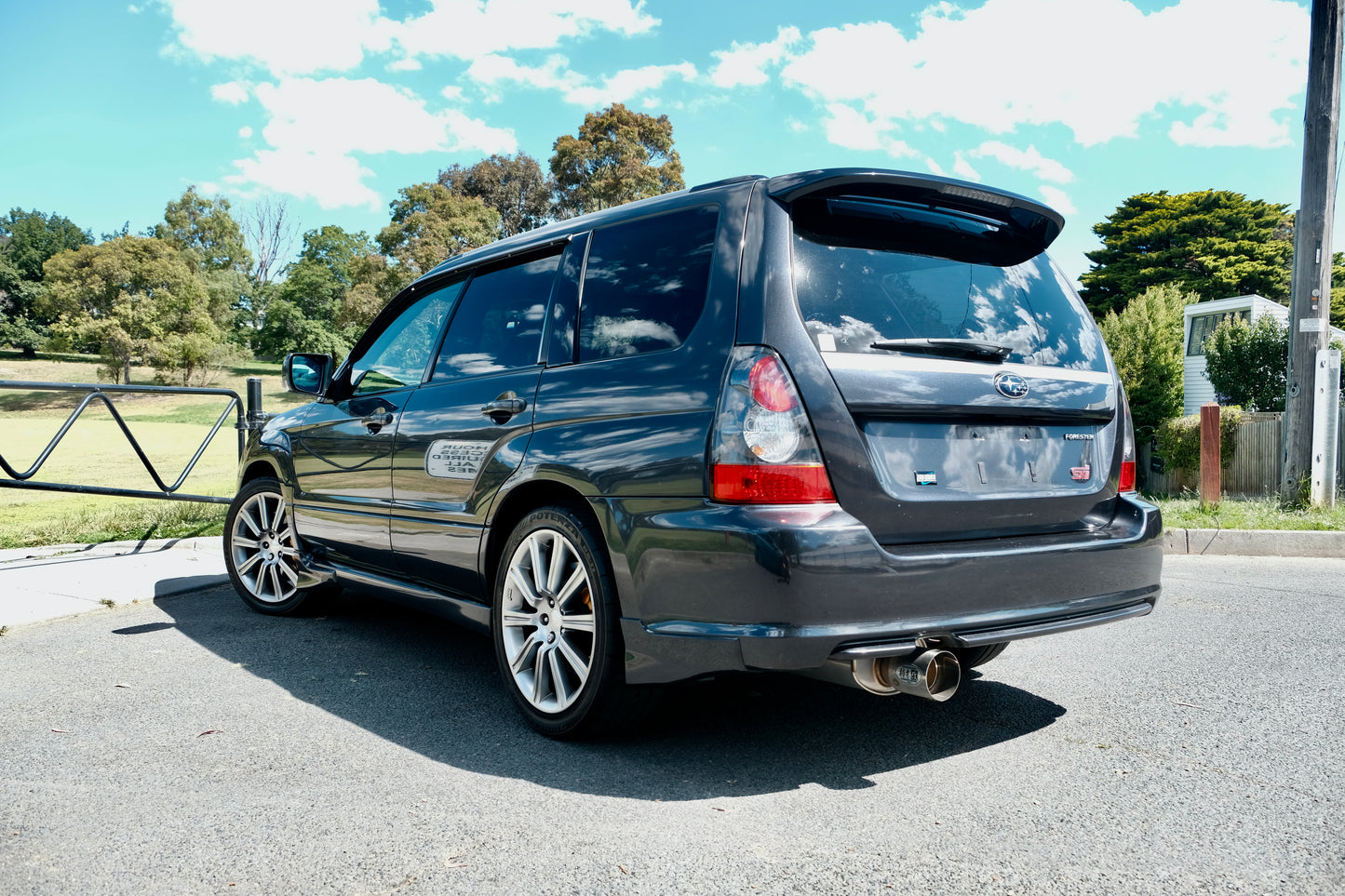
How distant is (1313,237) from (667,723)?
963 centimetres

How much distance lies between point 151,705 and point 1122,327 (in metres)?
30.0

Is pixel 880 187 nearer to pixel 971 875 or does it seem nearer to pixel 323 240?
pixel 971 875

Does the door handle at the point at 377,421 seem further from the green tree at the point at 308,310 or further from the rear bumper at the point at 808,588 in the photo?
the green tree at the point at 308,310

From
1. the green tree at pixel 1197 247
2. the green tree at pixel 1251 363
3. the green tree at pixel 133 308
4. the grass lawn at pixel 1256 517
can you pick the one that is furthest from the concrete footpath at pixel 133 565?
the green tree at pixel 133 308

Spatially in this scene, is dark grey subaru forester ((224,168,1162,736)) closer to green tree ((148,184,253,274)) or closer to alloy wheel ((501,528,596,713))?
alloy wheel ((501,528,596,713))

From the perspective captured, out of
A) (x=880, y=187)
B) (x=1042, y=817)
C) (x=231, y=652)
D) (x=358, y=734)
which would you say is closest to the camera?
(x=1042, y=817)

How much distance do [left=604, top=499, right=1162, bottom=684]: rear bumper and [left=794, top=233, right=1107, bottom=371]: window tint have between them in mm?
609

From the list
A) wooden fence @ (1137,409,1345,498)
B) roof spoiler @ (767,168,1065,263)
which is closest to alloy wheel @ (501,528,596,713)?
roof spoiler @ (767,168,1065,263)

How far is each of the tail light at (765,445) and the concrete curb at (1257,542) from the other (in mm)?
6904

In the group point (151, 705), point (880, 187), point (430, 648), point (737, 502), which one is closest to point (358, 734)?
point (151, 705)

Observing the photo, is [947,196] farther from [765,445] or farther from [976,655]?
[976,655]

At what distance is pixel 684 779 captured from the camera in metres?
3.04

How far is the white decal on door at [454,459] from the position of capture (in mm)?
3793

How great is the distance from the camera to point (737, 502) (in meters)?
2.77
